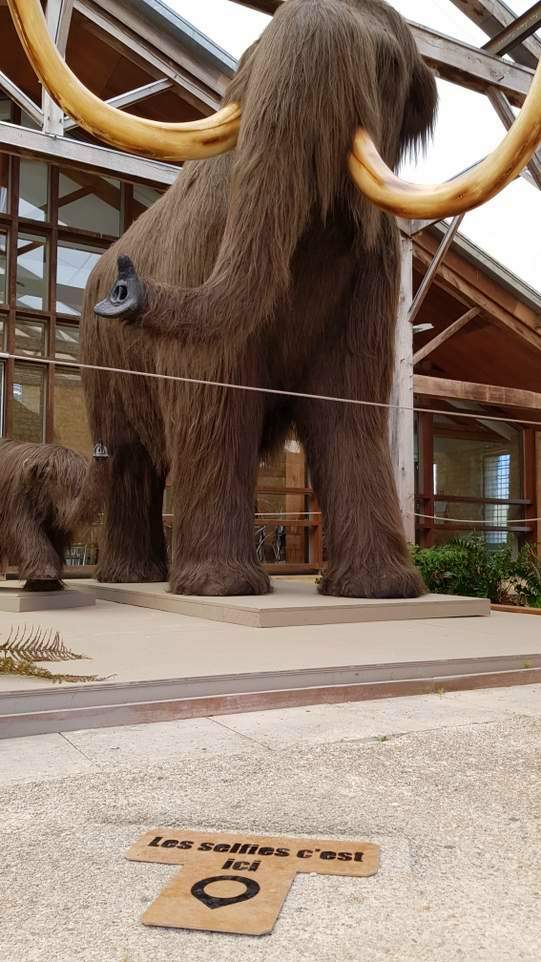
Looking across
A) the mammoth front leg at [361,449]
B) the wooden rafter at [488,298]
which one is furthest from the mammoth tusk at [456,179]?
the wooden rafter at [488,298]

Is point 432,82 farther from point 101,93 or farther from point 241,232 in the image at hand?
point 101,93

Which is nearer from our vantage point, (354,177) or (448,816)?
(448,816)

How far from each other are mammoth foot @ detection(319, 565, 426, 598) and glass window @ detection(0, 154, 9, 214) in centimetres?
553

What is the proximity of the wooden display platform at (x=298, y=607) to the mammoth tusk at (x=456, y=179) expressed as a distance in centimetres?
160

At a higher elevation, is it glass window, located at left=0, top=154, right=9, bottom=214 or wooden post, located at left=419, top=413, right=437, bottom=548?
glass window, located at left=0, top=154, right=9, bottom=214

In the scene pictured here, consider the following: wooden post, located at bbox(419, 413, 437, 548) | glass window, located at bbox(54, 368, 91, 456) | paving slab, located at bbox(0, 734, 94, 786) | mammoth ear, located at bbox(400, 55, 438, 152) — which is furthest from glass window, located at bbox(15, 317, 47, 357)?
paving slab, located at bbox(0, 734, 94, 786)

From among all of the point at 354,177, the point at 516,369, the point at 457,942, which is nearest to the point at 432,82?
the point at 354,177

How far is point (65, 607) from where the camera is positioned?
13.9 feet

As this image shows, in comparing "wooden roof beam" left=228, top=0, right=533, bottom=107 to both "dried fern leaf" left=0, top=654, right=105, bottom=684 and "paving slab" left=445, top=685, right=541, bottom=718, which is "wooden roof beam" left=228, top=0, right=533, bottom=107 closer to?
"paving slab" left=445, top=685, right=541, bottom=718

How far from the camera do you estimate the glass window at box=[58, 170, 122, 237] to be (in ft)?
27.9

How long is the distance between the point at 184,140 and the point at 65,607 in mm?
2183

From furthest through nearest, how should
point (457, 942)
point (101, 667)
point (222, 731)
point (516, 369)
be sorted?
point (516, 369), point (101, 667), point (222, 731), point (457, 942)

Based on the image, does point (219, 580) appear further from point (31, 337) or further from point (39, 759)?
point (31, 337)

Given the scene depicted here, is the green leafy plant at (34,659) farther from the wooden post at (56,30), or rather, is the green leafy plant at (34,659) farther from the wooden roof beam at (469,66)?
the wooden roof beam at (469,66)
